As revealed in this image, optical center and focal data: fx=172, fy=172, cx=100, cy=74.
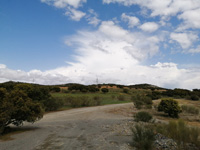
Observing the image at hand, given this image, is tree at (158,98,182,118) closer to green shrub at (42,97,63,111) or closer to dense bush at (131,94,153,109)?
dense bush at (131,94,153,109)

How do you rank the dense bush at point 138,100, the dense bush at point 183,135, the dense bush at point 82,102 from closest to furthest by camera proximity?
Result: the dense bush at point 183,135 < the dense bush at point 138,100 < the dense bush at point 82,102

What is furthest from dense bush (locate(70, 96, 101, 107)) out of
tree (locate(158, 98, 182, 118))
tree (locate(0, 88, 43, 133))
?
tree (locate(0, 88, 43, 133))

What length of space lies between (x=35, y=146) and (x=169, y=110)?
17466mm

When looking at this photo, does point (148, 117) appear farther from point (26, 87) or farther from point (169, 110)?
point (26, 87)

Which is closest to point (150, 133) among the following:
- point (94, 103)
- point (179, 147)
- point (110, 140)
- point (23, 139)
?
point (179, 147)

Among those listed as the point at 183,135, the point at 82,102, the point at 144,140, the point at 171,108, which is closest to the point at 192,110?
the point at 171,108

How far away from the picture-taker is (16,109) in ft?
35.0

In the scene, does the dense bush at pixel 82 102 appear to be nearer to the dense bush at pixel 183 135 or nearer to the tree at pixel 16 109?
the tree at pixel 16 109

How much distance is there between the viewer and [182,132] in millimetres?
7363

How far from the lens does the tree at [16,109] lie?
10.3 meters

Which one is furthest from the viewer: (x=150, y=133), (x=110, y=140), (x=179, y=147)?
(x=110, y=140)

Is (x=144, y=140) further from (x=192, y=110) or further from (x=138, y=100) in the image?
(x=192, y=110)

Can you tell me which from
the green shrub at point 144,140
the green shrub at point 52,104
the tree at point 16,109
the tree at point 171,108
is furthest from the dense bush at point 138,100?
the green shrub at point 144,140

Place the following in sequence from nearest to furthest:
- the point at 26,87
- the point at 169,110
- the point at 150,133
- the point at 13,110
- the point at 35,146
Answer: the point at 150,133
the point at 35,146
the point at 13,110
the point at 169,110
the point at 26,87
